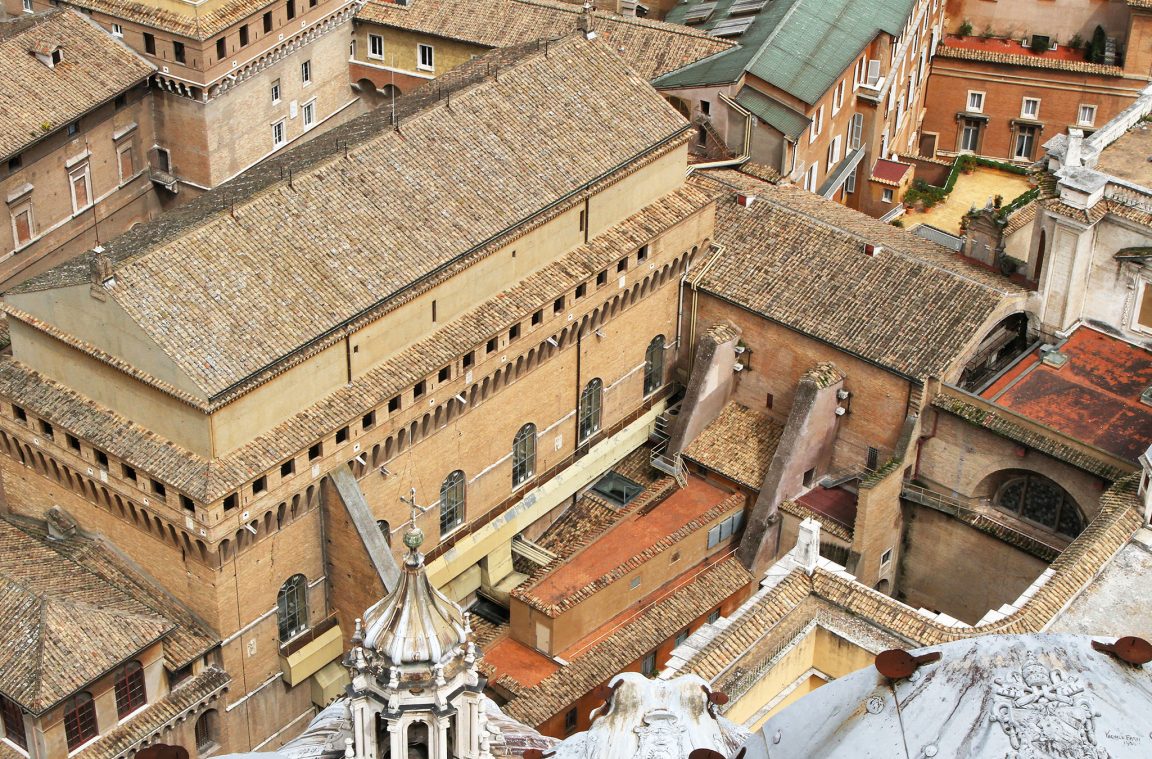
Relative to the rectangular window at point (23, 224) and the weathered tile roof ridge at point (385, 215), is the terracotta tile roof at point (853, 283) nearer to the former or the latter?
the weathered tile roof ridge at point (385, 215)

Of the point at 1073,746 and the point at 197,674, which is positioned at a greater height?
the point at 1073,746

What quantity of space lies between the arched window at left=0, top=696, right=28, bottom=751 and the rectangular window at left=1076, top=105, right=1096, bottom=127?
56.1 m

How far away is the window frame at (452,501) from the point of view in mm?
66375

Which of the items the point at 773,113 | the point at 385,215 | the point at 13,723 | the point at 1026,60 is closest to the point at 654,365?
the point at 773,113

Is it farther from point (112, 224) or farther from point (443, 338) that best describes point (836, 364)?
point (112, 224)

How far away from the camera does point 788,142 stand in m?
80.4

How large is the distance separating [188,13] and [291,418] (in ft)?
83.1

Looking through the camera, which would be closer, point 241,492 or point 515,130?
point 241,492

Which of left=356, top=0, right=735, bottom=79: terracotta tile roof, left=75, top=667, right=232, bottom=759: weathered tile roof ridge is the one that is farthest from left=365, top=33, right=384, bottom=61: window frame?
left=75, top=667, right=232, bottom=759: weathered tile roof ridge

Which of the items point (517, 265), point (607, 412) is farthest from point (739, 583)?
point (517, 265)

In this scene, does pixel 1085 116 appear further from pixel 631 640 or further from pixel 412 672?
pixel 412 672

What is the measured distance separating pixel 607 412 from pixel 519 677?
36.6ft

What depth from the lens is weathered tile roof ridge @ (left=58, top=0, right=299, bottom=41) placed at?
261 ft

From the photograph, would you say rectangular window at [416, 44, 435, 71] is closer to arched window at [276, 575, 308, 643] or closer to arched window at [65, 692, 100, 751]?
arched window at [276, 575, 308, 643]
